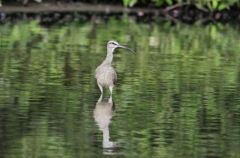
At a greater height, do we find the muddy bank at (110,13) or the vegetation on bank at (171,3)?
the vegetation on bank at (171,3)

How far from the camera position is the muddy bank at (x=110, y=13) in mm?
28953

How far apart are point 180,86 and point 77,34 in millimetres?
8535

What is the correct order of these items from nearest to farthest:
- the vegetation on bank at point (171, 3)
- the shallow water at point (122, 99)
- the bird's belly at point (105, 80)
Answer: the shallow water at point (122, 99), the bird's belly at point (105, 80), the vegetation on bank at point (171, 3)

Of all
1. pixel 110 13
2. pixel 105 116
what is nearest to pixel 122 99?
pixel 105 116

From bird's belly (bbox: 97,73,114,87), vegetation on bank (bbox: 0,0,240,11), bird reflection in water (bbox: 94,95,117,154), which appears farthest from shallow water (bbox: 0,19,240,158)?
vegetation on bank (bbox: 0,0,240,11)

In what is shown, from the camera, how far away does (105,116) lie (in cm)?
1308

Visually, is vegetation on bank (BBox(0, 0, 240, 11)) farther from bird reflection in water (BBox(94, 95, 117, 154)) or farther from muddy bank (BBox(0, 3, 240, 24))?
bird reflection in water (BBox(94, 95, 117, 154))

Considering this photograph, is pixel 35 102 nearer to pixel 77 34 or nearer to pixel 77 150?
pixel 77 150

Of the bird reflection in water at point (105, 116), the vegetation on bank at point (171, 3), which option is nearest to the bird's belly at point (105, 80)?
the bird reflection in water at point (105, 116)

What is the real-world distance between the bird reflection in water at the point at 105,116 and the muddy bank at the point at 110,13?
46.6 ft

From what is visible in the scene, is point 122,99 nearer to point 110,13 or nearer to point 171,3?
point 110,13

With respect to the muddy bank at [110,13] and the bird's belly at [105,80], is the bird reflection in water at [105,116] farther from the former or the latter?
the muddy bank at [110,13]

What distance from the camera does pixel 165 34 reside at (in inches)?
976

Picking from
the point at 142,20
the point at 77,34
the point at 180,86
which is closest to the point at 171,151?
the point at 180,86
